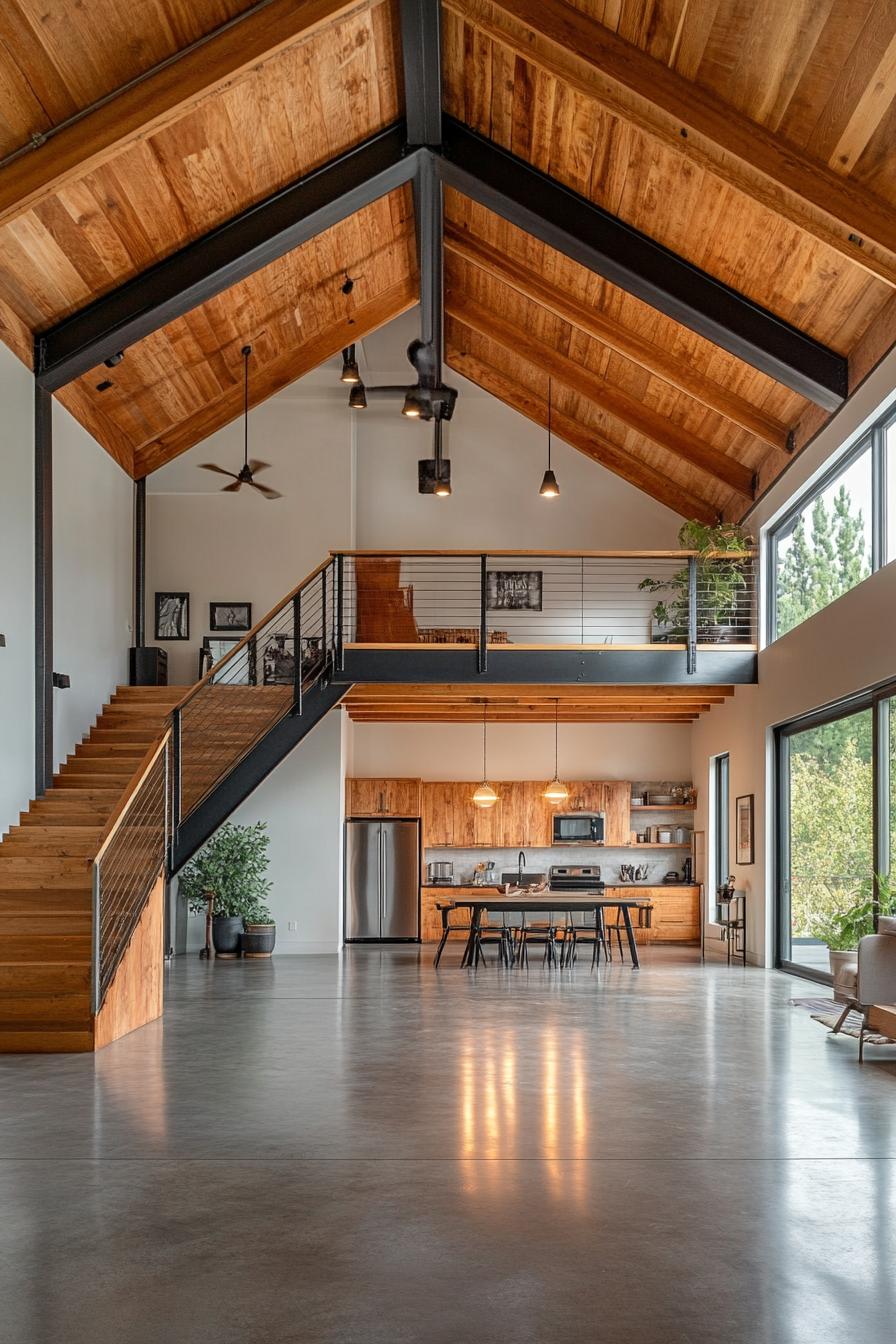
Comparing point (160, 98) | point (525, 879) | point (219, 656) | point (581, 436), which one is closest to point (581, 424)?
point (581, 436)

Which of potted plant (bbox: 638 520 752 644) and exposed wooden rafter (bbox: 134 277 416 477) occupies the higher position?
exposed wooden rafter (bbox: 134 277 416 477)

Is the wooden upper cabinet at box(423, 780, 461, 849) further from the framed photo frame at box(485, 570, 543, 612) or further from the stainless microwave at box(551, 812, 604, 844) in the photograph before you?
the framed photo frame at box(485, 570, 543, 612)

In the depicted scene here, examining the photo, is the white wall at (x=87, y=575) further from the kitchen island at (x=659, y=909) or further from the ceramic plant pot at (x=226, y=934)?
the kitchen island at (x=659, y=909)

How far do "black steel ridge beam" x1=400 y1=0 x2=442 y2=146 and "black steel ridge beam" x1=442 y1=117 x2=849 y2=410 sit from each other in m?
0.25

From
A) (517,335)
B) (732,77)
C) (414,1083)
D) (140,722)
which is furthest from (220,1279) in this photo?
(517,335)

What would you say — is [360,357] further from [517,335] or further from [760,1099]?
[760,1099]

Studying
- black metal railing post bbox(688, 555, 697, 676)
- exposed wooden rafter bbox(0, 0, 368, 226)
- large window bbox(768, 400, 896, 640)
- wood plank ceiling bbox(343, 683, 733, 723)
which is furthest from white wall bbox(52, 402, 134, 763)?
large window bbox(768, 400, 896, 640)

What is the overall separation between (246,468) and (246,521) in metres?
3.50

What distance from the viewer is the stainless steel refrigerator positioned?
15227 millimetres

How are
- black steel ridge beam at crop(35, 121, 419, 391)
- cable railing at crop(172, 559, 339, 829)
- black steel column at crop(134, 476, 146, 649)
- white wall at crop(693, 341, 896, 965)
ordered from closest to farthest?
white wall at crop(693, 341, 896, 965)
black steel ridge beam at crop(35, 121, 419, 391)
cable railing at crop(172, 559, 339, 829)
black steel column at crop(134, 476, 146, 649)

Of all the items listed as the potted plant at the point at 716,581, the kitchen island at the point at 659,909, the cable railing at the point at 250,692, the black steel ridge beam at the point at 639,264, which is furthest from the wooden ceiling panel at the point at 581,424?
the kitchen island at the point at 659,909

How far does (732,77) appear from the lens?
7.34 metres

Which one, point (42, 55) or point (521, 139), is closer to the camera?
point (42, 55)

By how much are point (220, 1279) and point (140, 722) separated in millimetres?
9662
